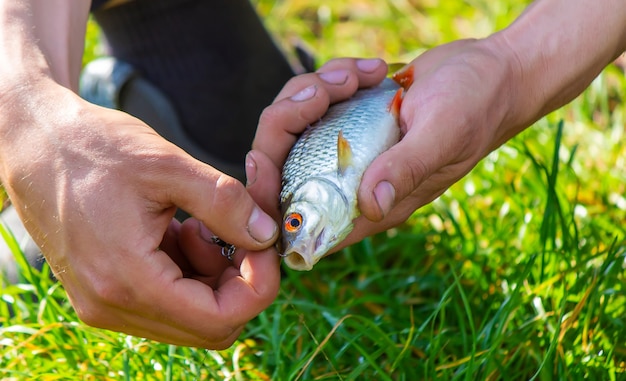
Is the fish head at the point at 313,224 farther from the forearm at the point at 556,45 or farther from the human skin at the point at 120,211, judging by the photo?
the forearm at the point at 556,45

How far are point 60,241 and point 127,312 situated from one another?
18cm

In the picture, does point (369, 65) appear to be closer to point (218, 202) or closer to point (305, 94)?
point (305, 94)

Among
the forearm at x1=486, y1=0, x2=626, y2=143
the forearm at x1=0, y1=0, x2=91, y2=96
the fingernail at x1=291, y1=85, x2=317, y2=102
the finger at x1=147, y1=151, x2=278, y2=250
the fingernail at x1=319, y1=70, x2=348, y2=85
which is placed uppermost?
the forearm at x1=0, y1=0, x2=91, y2=96

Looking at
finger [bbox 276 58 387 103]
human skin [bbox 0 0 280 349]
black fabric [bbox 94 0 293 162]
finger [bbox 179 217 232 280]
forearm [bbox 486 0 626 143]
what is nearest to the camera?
human skin [bbox 0 0 280 349]

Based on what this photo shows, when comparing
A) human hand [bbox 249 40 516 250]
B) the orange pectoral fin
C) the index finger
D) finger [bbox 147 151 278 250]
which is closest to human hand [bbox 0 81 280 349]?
finger [bbox 147 151 278 250]

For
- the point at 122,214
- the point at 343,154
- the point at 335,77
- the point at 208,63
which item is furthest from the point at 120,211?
the point at 208,63

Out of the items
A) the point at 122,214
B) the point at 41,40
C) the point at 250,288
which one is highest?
the point at 41,40

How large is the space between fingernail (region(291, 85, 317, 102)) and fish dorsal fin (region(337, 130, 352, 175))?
251mm

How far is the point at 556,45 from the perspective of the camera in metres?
1.92

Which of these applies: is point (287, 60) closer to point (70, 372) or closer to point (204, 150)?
point (204, 150)

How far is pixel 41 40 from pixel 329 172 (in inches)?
26.7

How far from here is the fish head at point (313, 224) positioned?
1619mm

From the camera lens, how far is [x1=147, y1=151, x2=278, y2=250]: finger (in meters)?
1.46

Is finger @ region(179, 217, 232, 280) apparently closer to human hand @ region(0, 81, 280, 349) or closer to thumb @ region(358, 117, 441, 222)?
human hand @ region(0, 81, 280, 349)
